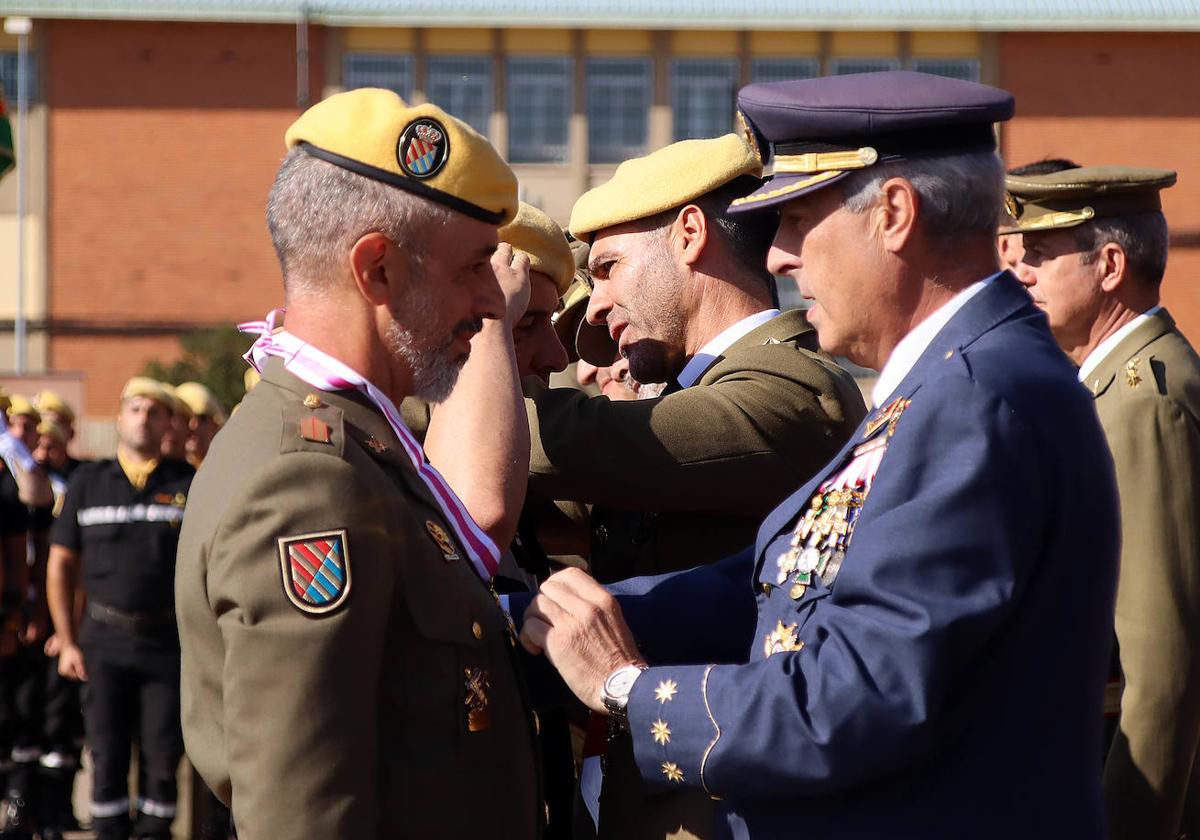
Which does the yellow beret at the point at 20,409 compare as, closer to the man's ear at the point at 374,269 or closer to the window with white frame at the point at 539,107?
the man's ear at the point at 374,269

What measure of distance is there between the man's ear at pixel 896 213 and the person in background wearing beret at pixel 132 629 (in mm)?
6341

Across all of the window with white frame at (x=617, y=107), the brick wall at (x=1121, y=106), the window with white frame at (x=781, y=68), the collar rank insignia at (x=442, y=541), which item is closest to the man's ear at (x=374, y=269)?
the collar rank insignia at (x=442, y=541)

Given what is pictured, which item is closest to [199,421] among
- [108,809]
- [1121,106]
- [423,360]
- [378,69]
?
[108,809]

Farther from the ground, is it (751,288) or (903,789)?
(751,288)

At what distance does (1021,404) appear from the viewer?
6.98 ft

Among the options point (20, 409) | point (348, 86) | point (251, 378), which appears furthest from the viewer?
point (348, 86)

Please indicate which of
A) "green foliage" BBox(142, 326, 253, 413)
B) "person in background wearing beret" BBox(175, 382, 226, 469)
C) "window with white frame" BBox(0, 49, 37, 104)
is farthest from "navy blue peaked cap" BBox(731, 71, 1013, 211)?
"window with white frame" BBox(0, 49, 37, 104)

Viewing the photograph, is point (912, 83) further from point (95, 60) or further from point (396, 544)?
point (95, 60)

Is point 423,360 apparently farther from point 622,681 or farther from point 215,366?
point 215,366

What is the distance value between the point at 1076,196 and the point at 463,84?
31341 mm

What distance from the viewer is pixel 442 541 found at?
95.6 inches

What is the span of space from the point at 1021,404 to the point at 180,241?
3542cm

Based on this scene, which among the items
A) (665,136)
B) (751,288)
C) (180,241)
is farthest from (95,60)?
(751,288)

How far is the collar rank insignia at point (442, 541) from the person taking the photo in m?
2.41
